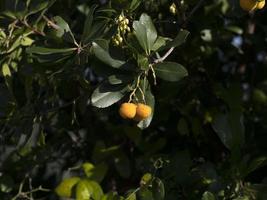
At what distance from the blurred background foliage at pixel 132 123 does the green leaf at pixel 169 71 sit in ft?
0.31

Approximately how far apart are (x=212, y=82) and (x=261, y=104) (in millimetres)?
207

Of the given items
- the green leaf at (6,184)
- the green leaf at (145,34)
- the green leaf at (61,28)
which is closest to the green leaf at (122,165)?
the green leaf at (6,184)

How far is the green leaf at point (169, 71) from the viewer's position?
1.40 m

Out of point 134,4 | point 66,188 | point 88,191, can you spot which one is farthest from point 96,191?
point 134,4

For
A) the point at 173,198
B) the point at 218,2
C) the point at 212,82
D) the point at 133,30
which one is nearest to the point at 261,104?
the point at 212,82

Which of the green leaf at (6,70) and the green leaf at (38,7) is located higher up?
the green leaf at (38,7)

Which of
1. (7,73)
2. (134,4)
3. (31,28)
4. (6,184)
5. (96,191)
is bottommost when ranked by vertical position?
(6,184)

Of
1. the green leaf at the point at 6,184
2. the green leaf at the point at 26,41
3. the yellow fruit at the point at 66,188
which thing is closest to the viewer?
the green leaf at the point at 26,41

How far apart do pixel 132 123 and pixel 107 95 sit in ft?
2.30

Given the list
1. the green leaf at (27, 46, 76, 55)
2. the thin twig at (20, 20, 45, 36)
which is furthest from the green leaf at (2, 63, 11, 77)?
the green leaf at (27, 46, 76, 55)

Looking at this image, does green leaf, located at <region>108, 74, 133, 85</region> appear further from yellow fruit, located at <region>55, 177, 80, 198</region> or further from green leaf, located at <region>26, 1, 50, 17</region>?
yellow fruit, located at <region>55, 177, 80, 198</region>

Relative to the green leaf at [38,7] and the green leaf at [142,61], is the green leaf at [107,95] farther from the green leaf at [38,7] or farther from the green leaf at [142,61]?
the green leaf at [38,7]

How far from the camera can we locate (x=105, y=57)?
1370mm

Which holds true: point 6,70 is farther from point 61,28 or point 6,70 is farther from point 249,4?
point 249,4
